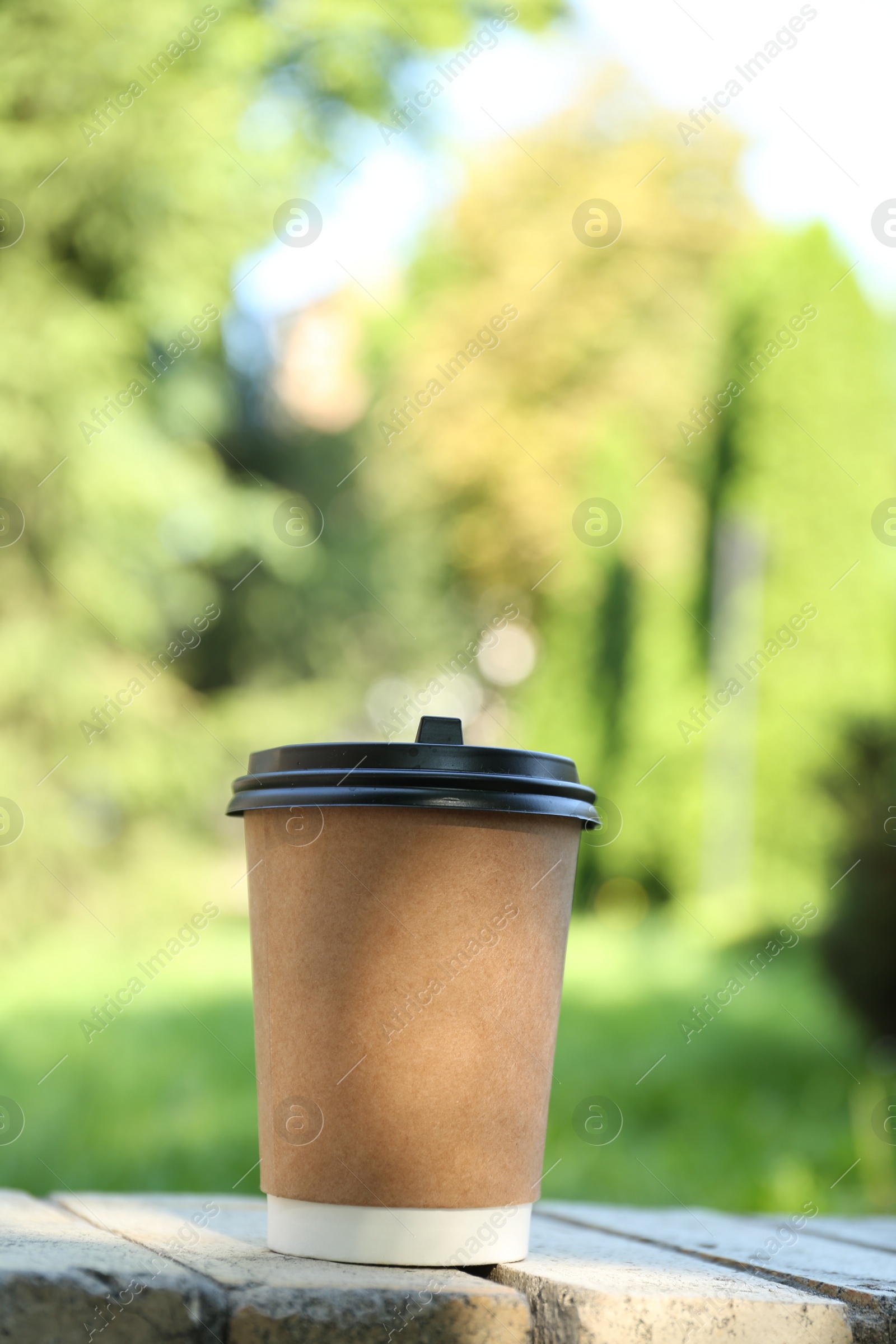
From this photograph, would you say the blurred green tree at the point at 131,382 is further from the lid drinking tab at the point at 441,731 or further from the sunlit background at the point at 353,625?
the lid drinking tab at the point at 441,731

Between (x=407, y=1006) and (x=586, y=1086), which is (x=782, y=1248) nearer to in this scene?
(x=407, y=1006)

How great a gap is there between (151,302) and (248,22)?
2120 millimetres

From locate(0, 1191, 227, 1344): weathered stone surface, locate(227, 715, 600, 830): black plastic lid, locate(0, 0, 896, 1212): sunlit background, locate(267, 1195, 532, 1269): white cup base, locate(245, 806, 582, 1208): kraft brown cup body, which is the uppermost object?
locate(0, 0, 896, 1212): sunlit background

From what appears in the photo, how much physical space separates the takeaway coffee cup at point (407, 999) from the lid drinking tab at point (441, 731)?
34 millimetres

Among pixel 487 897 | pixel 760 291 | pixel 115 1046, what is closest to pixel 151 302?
pixel 115 1046

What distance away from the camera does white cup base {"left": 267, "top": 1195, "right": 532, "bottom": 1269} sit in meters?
1.41

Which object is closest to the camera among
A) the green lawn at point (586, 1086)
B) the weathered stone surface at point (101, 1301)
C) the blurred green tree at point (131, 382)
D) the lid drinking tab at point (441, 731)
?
the weathered stone surface at point (101, 1301)

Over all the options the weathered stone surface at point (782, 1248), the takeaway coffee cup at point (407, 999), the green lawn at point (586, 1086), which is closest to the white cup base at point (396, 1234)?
the takeaway coffee cup at point (407, 999)

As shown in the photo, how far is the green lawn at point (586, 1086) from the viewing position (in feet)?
11.7

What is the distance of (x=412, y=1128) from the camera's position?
55.4 inches

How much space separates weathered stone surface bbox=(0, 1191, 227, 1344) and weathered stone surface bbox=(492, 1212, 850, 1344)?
37cm

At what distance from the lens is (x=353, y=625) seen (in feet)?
35.2

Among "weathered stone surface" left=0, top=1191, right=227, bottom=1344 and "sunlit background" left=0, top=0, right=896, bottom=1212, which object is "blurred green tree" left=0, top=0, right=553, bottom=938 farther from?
"weathered stone surface" left=0, top=1191, right=227, bottom=1344

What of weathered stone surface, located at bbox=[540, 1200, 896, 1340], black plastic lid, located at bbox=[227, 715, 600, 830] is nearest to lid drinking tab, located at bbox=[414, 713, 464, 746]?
black plastic lid, located at bbox=[227, 715, 600, 830]
